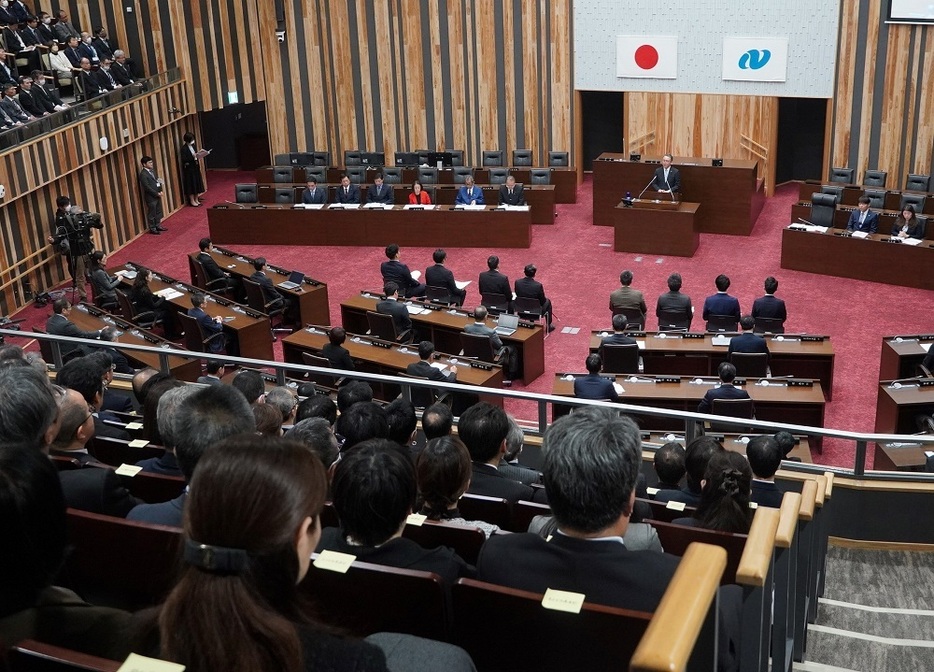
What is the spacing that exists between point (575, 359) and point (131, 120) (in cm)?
902

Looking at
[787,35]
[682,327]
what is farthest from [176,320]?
[787,35]

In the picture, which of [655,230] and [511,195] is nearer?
[655,230]

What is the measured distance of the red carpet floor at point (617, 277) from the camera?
11.0 m

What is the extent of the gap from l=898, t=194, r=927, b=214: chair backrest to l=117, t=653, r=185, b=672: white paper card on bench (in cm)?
1383

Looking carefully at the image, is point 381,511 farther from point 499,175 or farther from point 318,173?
point 318,173

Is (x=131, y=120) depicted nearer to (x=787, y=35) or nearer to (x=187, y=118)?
(x=187, y=118)

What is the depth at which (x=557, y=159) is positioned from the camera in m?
17.3

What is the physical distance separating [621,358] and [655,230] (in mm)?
5207

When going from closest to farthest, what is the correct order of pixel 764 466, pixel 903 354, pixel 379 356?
pixel 764 466, pixel 903 354, pixel 379 356

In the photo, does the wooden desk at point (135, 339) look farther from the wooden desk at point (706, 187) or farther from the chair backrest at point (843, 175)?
the chair backrest at point (843, 175)

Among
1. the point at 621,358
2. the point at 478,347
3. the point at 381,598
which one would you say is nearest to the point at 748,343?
the point at 621,358

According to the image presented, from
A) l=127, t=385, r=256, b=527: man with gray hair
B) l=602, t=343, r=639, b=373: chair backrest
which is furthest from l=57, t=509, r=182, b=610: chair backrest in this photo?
l=602, t=343, r=639, b=373: chair backrest

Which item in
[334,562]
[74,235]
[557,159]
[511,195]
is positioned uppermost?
[334,562]

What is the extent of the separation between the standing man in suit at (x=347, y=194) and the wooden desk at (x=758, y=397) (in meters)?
7.68
